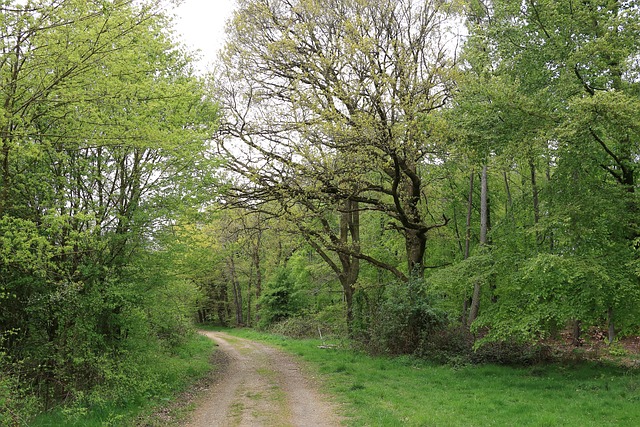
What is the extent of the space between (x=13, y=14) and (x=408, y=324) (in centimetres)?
1374

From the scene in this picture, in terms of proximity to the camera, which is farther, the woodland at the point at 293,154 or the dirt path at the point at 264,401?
the dirt path at the point at 264,401

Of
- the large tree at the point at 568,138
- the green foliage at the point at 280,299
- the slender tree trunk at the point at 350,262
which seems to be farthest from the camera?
the green foliage at the point at 280,299

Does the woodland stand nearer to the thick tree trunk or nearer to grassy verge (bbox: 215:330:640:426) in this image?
the thick tree trunk

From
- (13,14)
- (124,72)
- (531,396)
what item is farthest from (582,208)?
(13,14)

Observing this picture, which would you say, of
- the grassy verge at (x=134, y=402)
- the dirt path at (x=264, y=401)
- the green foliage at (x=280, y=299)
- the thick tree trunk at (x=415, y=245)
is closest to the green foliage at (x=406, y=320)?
the thick tree trunk at (x=415, y=245)

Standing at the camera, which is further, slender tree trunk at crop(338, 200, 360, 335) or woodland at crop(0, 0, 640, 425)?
slender tree trunk at crop(338, 200, 360, 335)

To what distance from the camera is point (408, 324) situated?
16.2 meters

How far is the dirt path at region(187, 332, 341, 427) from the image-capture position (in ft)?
29.6

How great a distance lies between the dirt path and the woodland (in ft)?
6.15

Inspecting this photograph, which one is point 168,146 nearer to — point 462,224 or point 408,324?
point 408,324

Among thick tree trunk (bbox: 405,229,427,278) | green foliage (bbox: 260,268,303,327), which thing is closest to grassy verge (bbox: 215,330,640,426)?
thick tree trunk (bbox: 405,229,427,278)

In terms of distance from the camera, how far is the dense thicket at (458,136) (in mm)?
10945

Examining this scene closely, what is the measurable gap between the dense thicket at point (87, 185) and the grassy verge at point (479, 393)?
204 inches

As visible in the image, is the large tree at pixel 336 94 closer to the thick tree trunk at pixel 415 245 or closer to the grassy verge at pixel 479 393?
the thick tree trunk at pixel 415 245
